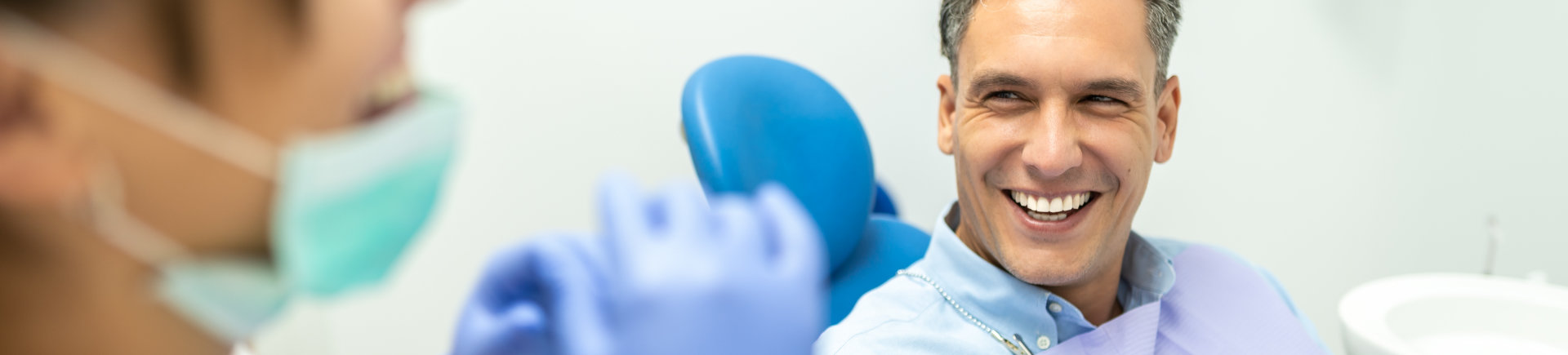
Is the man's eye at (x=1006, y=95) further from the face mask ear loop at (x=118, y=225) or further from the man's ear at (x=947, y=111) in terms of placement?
the face mask ear loop at (x=118, y=225)

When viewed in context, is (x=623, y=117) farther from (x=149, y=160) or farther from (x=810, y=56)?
(x=149, y=160)

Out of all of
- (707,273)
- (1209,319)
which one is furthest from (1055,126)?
(707,273)

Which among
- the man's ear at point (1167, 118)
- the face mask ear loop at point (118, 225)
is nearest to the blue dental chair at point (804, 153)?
the man's ear at point (1167, 118)

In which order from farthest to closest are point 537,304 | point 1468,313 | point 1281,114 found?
1. point 1281,114
2. point 1468,313
3. point 537,304

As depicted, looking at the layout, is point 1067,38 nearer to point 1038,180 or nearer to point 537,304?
point 1038,180

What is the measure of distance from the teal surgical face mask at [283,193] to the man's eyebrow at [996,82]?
0.62m

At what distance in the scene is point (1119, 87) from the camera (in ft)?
3.02

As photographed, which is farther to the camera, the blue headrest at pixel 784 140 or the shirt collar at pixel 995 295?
the blue headrest at pixel 784 140

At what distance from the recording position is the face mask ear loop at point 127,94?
304 millimetres

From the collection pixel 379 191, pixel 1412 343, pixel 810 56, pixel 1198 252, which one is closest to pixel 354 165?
pixel 379 191

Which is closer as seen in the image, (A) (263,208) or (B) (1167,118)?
(A) (263,208)

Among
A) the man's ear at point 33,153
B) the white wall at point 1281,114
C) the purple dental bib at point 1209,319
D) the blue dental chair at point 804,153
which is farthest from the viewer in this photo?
the white wall at point 1281,114

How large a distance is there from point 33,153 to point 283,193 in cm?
8

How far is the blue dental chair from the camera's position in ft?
3.65
